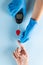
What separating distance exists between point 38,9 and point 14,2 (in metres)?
0.13

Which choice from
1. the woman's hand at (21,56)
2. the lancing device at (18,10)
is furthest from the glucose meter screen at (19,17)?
the woman's hand at (21,56)

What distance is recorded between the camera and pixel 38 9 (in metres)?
0.88

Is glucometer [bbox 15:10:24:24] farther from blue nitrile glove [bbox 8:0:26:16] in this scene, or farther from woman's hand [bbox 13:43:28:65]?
woman's hand [bbox 13:43:28:65]

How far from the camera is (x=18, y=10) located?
90cm

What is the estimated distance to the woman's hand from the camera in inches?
37.6

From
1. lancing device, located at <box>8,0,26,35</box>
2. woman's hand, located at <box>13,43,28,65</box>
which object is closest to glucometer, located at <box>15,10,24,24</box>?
lancing device, located at <box>8,0,26,35</box>

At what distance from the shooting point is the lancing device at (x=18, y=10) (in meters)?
0.89

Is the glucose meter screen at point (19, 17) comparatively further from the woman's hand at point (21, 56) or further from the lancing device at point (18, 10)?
the woman's hand at point (21, 56)

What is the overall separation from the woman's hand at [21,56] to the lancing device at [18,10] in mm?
99

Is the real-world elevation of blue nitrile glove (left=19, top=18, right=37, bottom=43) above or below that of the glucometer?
below

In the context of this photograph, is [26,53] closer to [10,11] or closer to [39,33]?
[39,33]

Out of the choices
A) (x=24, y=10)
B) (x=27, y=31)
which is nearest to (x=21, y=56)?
(x=27, y=31)

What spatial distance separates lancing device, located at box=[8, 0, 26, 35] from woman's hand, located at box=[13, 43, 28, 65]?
10cm

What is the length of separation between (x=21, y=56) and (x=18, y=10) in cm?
27
